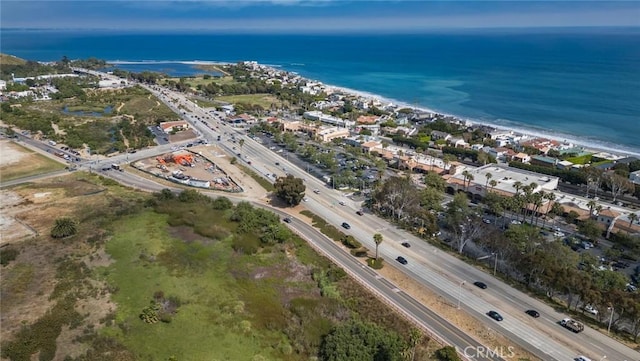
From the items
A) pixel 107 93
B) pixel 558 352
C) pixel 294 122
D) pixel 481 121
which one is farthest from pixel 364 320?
pixel 107 93

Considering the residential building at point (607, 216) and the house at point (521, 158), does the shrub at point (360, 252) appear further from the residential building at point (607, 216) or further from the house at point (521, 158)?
the house at point (521, 158)

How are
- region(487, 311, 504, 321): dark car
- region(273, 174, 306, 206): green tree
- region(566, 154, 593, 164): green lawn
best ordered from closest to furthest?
region(487, 311, 504, 321): dark car → region(273, 174, 306, 206): green tree → region(566, 154, 593, 164): green lawn

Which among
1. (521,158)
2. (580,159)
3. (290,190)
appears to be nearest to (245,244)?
(290,190)

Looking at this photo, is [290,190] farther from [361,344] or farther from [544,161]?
[544,161]

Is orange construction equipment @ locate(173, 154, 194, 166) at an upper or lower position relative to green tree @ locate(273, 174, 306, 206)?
lower

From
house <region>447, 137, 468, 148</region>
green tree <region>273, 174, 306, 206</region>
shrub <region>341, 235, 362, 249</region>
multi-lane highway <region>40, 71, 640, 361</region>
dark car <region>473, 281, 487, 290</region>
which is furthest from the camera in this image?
house <region>447, 137, 468, 148</region>

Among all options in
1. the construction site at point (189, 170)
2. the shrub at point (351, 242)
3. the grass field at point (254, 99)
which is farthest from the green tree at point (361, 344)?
the grass field at point (254, 99)

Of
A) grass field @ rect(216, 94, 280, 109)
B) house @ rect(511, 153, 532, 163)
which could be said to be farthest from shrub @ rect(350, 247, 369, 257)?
grass field @ rect(216, 94, 280, 109)

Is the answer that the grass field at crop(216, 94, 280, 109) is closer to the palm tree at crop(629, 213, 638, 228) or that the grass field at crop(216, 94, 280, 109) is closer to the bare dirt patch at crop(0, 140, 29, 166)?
the bare dirt patch at crop(0, 140, 29, 166)
